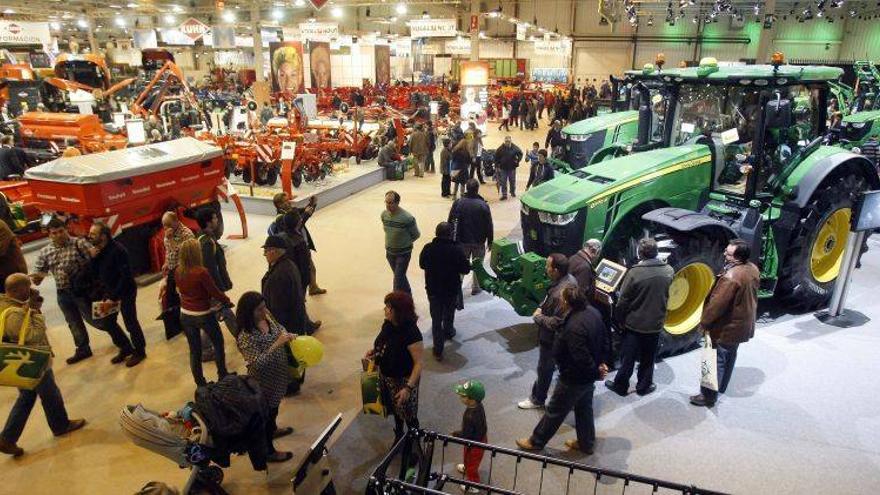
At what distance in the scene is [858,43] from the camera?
27453 mm

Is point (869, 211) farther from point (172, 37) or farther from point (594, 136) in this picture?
point (172, 37)

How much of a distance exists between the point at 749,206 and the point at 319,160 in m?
8.41

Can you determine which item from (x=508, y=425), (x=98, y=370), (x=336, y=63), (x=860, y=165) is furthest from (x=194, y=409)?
(x=336, y=63)

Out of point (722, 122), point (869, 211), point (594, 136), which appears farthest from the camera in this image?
point (594, 136)

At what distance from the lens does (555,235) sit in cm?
571

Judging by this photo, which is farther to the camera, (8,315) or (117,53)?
(117,53)

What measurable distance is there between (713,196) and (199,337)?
17.4 ft

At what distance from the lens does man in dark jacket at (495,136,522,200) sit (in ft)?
36.5

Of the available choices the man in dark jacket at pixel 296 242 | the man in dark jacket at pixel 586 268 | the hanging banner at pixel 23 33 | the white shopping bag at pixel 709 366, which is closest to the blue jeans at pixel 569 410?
the man in dark jacket at pixel 586 268

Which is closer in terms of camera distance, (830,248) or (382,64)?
(830,248)

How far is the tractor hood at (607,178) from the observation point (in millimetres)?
5684

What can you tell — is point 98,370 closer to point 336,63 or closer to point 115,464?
point 115,464

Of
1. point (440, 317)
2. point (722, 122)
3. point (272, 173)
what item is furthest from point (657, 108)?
point (272, 173)

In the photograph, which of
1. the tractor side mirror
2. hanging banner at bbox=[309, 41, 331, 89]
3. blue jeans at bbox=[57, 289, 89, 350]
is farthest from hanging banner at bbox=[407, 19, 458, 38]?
blue jeans at bbox=[57, 289, 89, 350]
